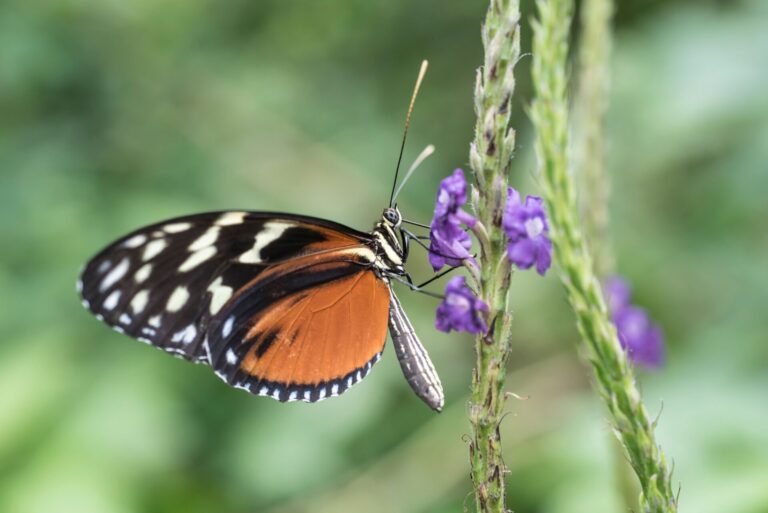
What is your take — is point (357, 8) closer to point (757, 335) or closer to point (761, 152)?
point (761, 152)

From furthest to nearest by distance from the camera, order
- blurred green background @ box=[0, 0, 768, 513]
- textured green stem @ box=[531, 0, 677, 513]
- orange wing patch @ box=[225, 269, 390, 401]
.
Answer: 1. blurred green background @ box=[0, 0, 768, 513]
2. orange wing patch @ box=[225, 269, 390, 401]
3. textured green stem @ box=[531, 0, 677, 513]

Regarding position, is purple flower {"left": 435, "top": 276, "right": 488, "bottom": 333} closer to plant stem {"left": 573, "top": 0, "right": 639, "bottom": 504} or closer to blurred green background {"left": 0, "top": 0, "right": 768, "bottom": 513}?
Answer: plant stem {"left": 573, "top": 0, "right": 639, "bottom": 504}

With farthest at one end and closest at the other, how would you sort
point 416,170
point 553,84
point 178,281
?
point 416,170 < point 178,281 < point 553,84

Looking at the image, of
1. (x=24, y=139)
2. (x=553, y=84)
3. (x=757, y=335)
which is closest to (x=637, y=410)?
(x=553, y=84)

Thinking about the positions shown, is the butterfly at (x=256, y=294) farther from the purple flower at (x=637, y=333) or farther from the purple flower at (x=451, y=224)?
the purple flower at (x=637, y=333)

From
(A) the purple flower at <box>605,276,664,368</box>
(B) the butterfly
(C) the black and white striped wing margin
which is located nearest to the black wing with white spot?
(B) the butterfly

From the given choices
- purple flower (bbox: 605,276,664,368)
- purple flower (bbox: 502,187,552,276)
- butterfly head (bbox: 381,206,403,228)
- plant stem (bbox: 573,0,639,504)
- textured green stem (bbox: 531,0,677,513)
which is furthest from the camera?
purple flower (bbox: 605,276,664,368)

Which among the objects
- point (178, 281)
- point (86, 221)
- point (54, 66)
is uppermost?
point (54, 66)
